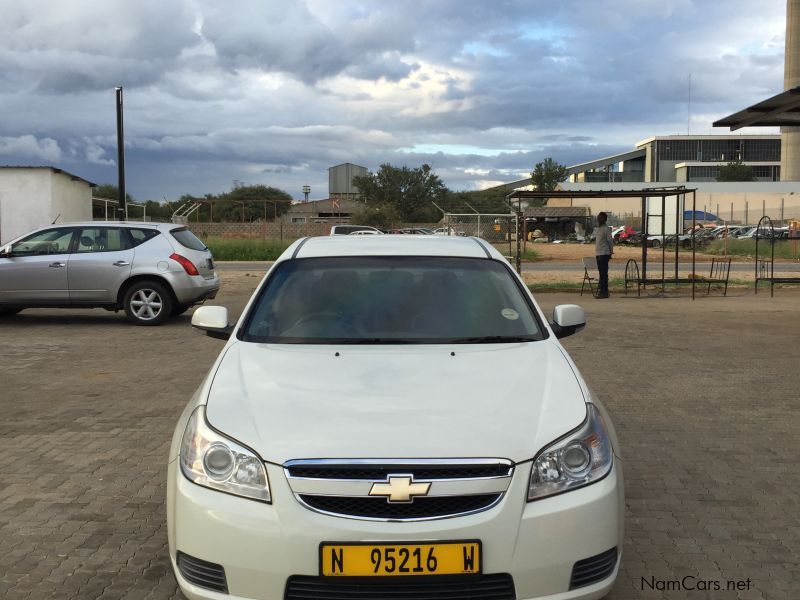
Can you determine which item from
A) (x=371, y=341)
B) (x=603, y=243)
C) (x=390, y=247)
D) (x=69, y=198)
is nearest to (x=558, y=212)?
(x=69, y=198)

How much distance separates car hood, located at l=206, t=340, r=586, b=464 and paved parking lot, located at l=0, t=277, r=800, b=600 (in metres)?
0.97

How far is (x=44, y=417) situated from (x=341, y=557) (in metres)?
4.95

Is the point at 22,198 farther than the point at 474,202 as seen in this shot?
No

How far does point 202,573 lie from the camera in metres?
2.98

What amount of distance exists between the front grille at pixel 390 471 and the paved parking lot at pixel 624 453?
1152 millimetres

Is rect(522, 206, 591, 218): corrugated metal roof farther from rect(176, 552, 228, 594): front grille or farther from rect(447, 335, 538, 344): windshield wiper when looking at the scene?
rect(176, 552, 228, 594): front grille

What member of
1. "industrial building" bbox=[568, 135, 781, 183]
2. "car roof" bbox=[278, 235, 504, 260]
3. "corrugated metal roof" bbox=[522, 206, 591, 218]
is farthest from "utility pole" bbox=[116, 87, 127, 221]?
"industrial building" bbox=[568, 135, 781, 183]

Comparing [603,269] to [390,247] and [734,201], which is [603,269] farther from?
[734,201]

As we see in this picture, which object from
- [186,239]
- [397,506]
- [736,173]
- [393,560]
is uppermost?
[736,173]

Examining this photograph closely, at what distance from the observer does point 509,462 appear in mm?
2938

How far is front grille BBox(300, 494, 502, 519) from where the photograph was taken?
2859 millimetres

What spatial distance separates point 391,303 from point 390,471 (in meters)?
1.67

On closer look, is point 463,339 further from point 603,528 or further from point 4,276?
point 4,276

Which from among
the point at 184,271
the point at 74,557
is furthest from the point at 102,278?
the point at 74,557
